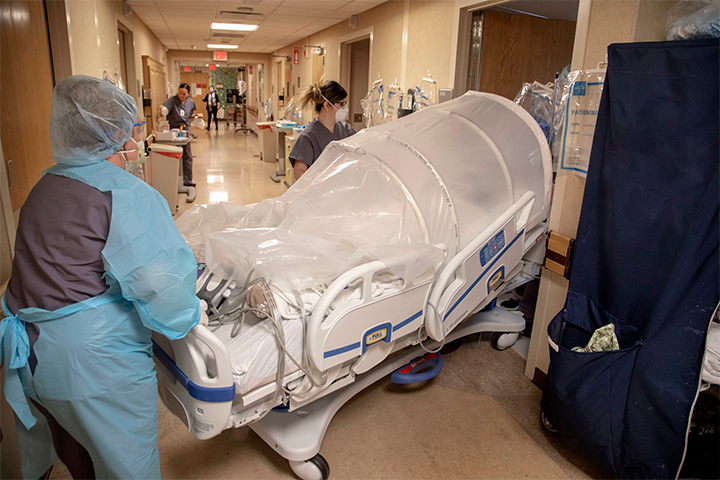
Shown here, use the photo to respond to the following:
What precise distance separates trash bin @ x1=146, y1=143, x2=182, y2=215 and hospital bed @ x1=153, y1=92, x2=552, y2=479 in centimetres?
311

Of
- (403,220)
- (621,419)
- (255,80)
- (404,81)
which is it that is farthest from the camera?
(255,80)

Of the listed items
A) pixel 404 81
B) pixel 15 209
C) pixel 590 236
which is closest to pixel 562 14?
pixel 404 81

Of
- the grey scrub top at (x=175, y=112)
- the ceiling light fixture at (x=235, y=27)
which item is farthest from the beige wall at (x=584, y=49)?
the ceiling light fixture at (x=235, y=27)

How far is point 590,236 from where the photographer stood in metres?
1.91

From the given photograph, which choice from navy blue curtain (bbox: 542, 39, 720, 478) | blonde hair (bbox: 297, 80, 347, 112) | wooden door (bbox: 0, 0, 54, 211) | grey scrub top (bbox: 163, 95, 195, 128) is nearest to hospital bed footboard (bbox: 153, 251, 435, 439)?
navy blue curtain (bbox: 542, 39, 720, 478)

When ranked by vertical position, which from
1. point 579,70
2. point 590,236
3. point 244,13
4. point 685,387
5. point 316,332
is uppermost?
point 244,13

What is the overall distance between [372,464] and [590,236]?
1.32m

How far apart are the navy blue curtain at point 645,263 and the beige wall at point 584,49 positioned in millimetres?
274

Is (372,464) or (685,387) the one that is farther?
(372,464)

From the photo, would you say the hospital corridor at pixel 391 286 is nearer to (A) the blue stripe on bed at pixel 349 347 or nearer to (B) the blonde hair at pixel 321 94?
(A) the blue stripe on bed at pixel 349 347

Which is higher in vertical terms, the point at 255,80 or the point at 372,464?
the point at 255,80

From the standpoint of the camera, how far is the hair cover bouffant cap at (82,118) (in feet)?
4.06

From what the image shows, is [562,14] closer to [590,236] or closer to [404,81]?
[404,81]

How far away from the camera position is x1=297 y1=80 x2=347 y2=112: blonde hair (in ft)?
10.0
